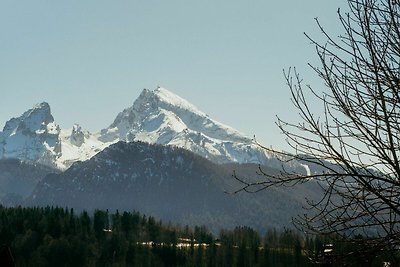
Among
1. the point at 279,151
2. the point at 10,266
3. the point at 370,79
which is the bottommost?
the point at 10,266

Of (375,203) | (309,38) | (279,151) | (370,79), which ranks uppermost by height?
(309,38)

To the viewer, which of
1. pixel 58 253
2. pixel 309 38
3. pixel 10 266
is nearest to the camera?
pixel 10 266

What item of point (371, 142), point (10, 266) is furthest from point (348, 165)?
point (10, 266)

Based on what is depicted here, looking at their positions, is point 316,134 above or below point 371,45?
below

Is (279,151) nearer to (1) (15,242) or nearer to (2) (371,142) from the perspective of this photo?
(2) (371,142)

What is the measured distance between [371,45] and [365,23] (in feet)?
2.11

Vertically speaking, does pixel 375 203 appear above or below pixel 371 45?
below

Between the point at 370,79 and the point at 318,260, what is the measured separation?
3.44m

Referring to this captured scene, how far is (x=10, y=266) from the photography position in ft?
29.2

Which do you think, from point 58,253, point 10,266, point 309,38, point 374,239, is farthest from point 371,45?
point 58,253

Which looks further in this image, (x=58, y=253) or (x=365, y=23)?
(x=58, y=253)

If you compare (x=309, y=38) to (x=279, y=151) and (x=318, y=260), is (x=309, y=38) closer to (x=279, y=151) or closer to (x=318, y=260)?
(x=279, y=151)

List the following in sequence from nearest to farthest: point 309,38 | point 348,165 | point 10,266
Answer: point 10,266, point 348,165, point 309,38

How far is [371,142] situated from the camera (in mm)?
10836
